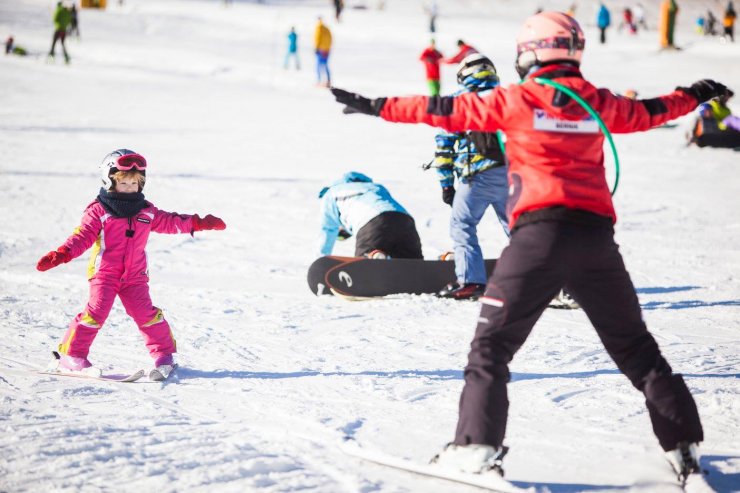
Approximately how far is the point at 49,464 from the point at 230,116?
1531 cm

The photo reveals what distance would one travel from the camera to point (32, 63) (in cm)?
2462

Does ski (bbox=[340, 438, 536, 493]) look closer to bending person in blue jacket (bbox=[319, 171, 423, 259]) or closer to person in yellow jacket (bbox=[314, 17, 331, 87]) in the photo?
bending person in blue jacket (bbox=[319, 171, 423, 259])

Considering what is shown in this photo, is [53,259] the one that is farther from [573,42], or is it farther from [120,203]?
[573,42]

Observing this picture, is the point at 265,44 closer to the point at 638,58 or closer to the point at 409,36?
the point at 409,36

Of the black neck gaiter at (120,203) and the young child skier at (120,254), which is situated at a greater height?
the black neck gaiter at (120,203)

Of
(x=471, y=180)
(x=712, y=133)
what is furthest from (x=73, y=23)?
(x=471, y=180)

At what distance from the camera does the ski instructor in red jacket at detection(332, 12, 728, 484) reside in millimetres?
2980

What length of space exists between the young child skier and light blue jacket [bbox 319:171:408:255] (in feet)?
7.65

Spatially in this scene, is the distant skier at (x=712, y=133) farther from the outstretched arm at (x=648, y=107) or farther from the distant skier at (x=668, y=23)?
the distant skier at (x=668, y=23)

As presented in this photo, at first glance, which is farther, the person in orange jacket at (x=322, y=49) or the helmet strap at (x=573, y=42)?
the person in orange jacket at (x=322, y=49)

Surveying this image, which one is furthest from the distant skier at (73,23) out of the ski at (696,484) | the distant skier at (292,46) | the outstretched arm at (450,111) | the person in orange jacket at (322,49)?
the ski at (696,484)

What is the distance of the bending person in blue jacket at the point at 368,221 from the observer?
6574 millimetres

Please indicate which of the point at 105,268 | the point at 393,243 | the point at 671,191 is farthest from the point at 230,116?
the point at 105,268

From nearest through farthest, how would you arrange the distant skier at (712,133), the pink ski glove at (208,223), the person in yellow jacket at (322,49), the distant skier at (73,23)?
the pink ski glove at (208,223) < the distant skier at (712,133) < the person in yellow jacket at (322,49) < the distant skier at (73,23)
